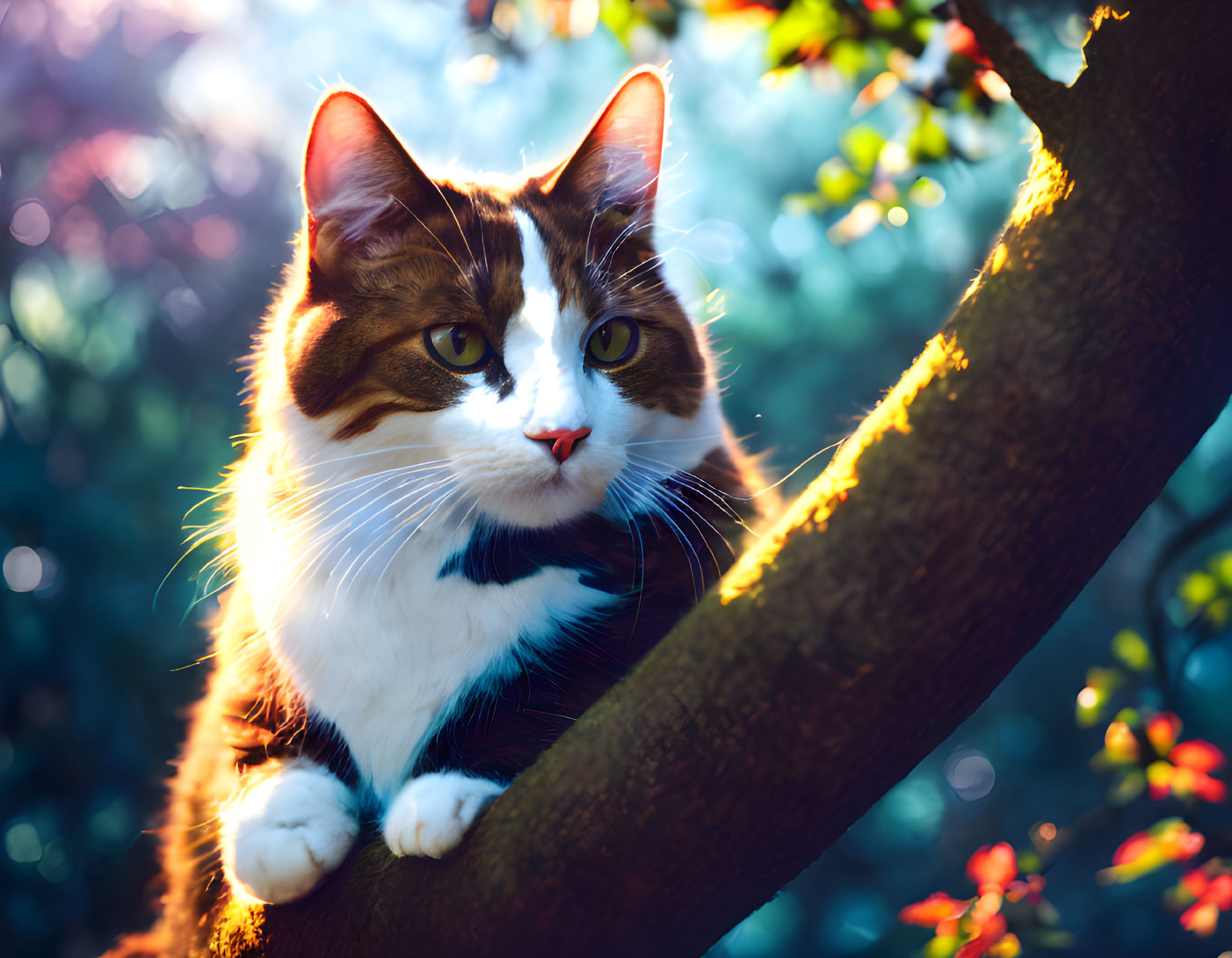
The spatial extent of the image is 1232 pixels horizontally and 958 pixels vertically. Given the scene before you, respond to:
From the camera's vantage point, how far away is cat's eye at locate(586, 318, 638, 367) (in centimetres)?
92

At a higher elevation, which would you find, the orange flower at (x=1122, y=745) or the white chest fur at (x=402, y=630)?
the white chest fur at (x=402, y=630)

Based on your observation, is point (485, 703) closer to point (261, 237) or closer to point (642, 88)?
point (642, 88)

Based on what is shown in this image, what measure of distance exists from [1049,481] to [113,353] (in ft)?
9.40

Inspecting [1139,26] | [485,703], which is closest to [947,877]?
[485,703]

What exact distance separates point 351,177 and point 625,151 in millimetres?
326

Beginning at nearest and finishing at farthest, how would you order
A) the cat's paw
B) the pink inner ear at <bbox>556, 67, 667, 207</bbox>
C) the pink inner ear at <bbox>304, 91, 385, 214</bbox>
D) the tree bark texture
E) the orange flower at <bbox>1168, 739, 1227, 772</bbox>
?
the tree bark texture, the cat's paw, the pink inner ear at <bbox>304, 91, 385, 214</bbox>, the pink inner ear at <bbox>556, 67, 667, 207</bbox>, the orange flower at <bbox>1168, 739, 1227, 772</bbox>

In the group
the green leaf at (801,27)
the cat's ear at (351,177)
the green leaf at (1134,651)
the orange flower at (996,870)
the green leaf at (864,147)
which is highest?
the cat's ear at (351,177)

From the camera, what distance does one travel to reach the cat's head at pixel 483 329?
80 cm

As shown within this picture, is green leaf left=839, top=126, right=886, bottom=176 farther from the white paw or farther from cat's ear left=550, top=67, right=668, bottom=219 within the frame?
the white paw

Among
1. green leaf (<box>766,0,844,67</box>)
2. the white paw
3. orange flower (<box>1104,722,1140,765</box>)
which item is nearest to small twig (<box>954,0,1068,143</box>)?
green leaf (<box>766,0,844,67</box>)

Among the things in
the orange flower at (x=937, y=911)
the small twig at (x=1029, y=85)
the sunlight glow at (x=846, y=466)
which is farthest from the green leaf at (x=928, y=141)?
the orange flower at (x=937, y=911)

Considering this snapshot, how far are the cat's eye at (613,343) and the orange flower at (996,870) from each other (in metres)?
1.25

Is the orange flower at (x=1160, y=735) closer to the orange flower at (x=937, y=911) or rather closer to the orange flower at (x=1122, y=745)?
the orange flower at (x=1122, y=745)

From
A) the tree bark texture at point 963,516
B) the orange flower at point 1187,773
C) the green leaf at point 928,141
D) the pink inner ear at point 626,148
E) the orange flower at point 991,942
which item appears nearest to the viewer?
the tree bark texture at point 963,516
